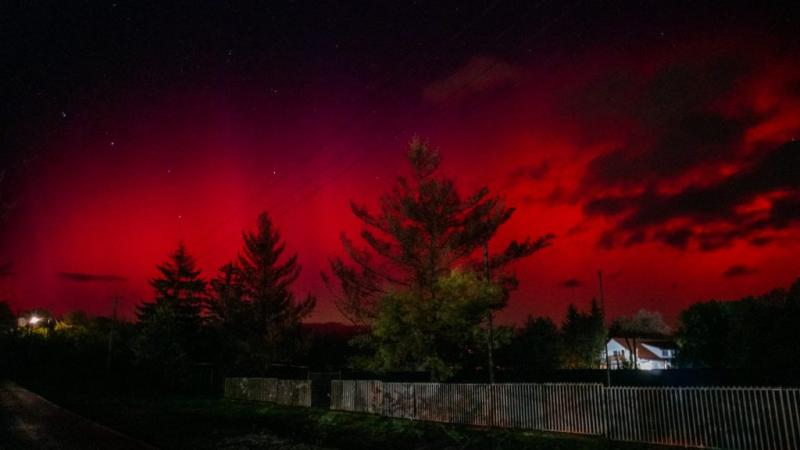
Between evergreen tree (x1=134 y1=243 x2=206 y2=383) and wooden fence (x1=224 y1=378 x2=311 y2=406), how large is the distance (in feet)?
35.7

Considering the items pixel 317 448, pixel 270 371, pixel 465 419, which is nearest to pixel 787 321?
pixel 465 419

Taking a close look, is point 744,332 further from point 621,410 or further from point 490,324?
point 621,410

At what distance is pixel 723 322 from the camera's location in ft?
198

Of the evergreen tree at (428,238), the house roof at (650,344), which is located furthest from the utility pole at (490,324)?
the house roof at (650,344)

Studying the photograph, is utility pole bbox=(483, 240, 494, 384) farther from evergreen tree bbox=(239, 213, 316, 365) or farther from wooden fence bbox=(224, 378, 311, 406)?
evergreen tree bbox=(239, 213, 316, 365)

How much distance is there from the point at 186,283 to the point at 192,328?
5.05 meters

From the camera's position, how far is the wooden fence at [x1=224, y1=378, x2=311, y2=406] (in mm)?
29797

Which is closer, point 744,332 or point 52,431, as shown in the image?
point 52,431

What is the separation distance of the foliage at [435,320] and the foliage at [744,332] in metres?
31.9

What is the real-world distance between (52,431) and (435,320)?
48.3 ft

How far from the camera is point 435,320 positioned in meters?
25.6

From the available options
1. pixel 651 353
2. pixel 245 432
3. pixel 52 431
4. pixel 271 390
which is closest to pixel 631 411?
pixel 245 432

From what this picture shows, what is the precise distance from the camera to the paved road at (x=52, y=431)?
53.9 feet

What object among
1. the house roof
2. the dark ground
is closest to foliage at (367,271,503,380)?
the dark ground
